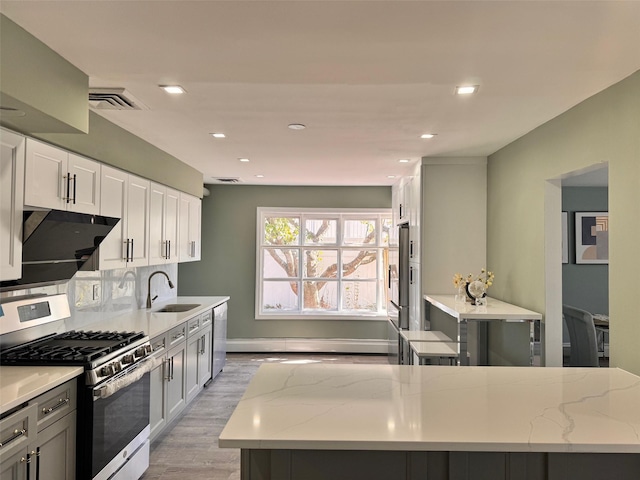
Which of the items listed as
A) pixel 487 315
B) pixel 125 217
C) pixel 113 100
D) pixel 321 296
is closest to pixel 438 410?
pixel 487 315

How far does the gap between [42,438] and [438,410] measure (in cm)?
172

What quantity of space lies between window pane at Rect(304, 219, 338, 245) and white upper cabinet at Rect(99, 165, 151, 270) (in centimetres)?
327

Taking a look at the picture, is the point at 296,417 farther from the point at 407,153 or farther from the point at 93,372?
the point at 407,153

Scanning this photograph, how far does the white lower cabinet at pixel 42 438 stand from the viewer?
1.81 metres

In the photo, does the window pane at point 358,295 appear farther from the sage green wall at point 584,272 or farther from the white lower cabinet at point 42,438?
the white lower cabinet at point 42,438

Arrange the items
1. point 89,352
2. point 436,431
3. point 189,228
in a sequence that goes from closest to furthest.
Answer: point 436,431 < point 89,352 < point 189,228

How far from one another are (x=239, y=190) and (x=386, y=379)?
5.13 metres

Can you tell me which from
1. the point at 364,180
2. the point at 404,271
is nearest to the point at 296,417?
the point at 404,271

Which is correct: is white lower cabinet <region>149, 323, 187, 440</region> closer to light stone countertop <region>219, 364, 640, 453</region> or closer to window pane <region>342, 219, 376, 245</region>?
light stone countertop <region>219, 364, 640, 453</region>

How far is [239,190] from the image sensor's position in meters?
6.85

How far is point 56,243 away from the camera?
2539mm

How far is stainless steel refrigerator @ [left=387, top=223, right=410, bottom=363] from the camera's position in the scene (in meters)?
5.13

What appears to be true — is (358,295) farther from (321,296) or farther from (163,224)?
(163,224)

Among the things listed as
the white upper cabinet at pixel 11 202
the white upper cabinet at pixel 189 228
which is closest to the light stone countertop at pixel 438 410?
the white upper cabinet at pixel 11 202
